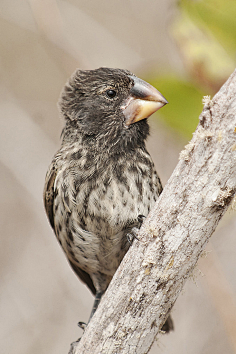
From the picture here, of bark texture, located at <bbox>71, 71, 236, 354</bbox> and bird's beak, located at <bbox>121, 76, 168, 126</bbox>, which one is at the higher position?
bird's beak, located at <bbox>121, 76, 168, 126</bbox>

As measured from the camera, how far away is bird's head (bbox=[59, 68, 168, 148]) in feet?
7.78

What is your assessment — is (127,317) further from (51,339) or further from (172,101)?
(51,339)

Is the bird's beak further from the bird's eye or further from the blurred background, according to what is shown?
the blurred background

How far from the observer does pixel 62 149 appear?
2.55m

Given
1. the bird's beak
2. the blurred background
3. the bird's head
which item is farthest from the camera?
the blurred background

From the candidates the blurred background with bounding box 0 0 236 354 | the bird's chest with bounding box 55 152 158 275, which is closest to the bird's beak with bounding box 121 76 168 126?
the bird's chest with bounding box 55 152 158 275

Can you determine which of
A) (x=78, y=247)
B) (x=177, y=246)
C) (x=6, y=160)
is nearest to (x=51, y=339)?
(x=6, y=160)

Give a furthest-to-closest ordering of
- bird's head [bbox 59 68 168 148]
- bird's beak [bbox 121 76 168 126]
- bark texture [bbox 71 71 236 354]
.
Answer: bird's head [bbox 59 68 168 148] < bird's beak [bbox 121 76 168 126] < bark texture [bbox 71 71 236 354]

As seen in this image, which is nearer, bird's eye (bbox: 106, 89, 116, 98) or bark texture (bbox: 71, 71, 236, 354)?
bark texture (bbox: 71, 71, 236, 354)

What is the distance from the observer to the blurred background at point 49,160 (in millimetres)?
3734

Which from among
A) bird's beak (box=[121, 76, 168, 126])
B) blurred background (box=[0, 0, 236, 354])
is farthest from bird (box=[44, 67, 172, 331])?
blurred background (box=[0, 0, 236, 354])

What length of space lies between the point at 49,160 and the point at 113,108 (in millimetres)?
1734

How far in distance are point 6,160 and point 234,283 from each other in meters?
2.49

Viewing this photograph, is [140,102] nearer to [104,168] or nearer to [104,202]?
[104,168]
